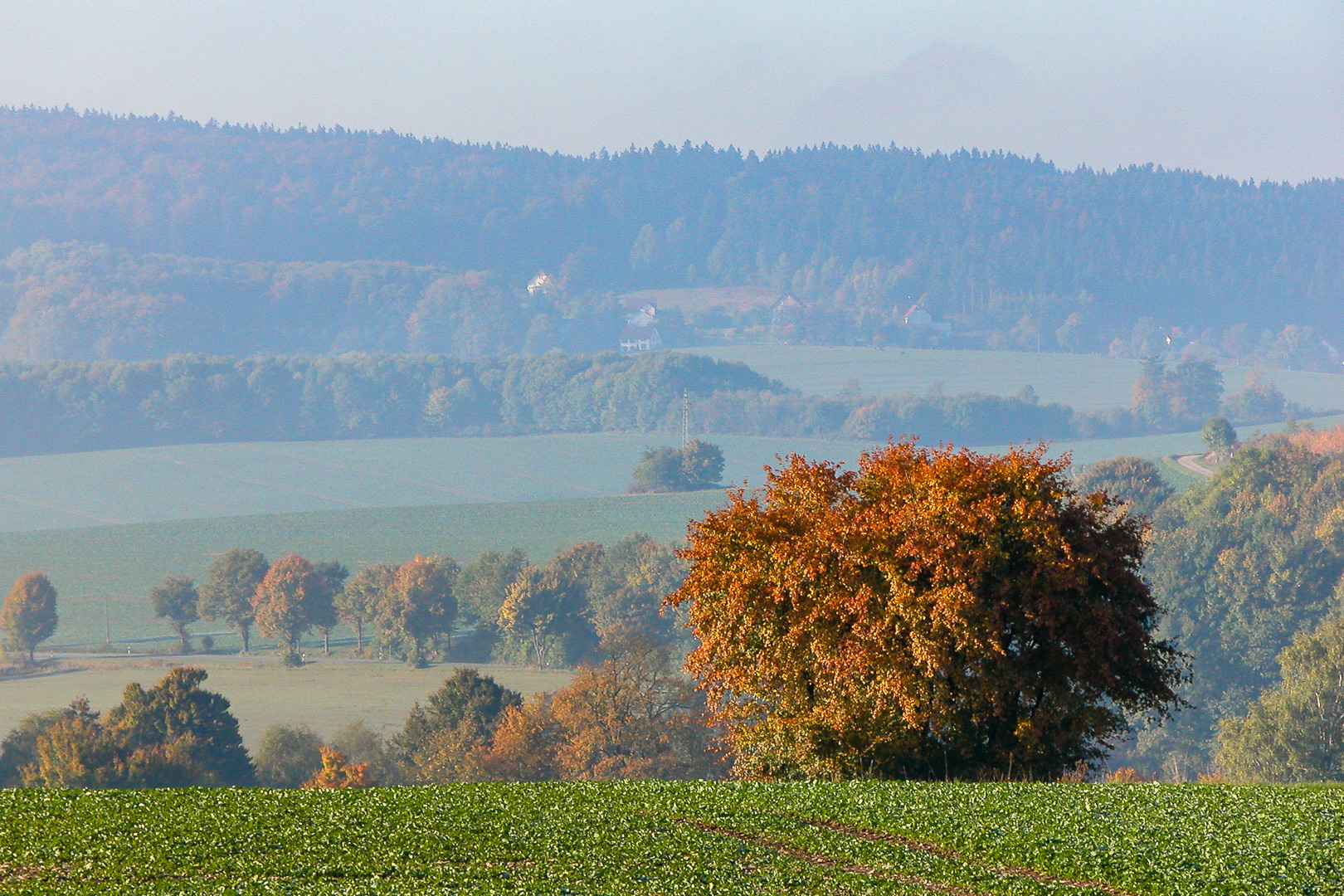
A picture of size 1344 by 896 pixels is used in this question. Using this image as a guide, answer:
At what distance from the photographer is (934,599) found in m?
28.3

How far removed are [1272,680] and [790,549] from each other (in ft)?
358

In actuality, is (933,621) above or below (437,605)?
above

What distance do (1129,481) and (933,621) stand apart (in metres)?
142

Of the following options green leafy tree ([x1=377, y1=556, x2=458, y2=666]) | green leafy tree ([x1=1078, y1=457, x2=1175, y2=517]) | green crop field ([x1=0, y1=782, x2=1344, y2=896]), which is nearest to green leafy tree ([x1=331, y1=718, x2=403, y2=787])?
green leafy tree ([x1=377, y1=556, x2=458, y2=666])

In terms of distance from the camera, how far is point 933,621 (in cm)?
2819

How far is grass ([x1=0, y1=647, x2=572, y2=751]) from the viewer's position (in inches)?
3720

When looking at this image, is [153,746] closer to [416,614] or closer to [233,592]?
[416,614]

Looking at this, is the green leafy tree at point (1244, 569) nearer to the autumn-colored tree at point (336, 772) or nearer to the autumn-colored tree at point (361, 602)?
Result: the autumn-colored tree at point (336, 772)

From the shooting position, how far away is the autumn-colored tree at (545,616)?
118312 millimetres

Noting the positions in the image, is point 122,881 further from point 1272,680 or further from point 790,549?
point 1272,680

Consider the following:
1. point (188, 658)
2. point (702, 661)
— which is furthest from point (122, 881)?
point (188, 658)

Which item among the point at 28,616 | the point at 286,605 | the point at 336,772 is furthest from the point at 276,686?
the point at 28,616

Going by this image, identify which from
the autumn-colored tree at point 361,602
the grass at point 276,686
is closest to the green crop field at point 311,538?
the grass at point 276,686

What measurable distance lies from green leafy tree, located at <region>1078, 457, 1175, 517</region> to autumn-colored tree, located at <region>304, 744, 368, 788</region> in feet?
340
